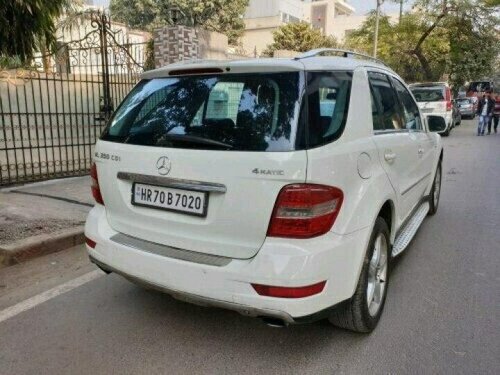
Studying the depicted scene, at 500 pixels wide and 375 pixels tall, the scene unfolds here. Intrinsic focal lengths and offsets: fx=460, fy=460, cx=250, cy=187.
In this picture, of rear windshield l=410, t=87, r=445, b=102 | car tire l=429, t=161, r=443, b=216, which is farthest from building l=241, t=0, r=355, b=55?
car tire l=429, t=161, r=443, b=216

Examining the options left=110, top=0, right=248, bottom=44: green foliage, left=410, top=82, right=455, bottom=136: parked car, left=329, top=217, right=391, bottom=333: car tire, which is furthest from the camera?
left=110, top=0, right=248, bottom=44: green foliage

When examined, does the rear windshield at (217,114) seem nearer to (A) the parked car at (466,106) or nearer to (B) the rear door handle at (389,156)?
(B) the rear door handle at (389,156)

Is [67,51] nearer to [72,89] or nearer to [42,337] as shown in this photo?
[72,89]

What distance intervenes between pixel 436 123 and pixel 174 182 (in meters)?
3.59

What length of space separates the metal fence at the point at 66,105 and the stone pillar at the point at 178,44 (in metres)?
0.86

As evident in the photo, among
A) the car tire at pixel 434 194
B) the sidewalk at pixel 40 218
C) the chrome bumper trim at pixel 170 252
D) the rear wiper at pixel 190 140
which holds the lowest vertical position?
the sidewalk at pixel 40 218

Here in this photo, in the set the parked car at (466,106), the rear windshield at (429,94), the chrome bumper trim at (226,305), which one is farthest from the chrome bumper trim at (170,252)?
the parked car at (466,106)

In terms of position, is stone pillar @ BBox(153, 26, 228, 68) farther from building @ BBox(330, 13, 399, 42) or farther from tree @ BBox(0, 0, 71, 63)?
building @ BBox(330, 13, 399, 42)

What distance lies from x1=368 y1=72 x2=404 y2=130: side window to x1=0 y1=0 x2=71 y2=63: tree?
3751 mm

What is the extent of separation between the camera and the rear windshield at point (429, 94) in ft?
51.1

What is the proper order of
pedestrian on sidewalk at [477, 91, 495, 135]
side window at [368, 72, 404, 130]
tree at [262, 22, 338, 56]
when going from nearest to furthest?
side window at [368, 72, 404, 130] → pedestrian on sidewalk at [477, 91, 495, 135] → tree at [262, 22, 338, 56]

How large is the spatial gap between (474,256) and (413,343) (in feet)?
6.31

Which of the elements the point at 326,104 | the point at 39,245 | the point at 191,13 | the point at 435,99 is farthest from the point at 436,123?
the point at 191,13

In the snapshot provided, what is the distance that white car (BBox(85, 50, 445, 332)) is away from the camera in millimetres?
2338
